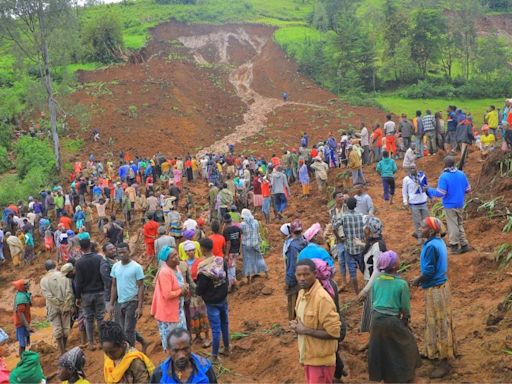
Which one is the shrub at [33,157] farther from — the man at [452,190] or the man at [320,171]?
the man at [452,190]

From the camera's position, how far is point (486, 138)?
1480cm

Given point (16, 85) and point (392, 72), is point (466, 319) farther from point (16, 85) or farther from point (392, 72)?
point (392, 72)

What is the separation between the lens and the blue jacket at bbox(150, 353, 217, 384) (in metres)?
3.91

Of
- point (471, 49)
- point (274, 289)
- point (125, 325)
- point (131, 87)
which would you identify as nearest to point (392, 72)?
point (471, 49)

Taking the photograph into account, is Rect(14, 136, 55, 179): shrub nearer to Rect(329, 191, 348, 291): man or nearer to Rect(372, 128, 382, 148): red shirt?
Rect(372, 128, 382, 148): red shirt

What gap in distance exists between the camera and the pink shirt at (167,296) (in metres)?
6.28

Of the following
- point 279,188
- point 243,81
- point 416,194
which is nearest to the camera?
point 416,194

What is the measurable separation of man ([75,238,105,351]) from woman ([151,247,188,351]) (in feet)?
5.91

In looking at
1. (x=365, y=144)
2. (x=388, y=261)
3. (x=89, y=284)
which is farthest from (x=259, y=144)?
(x=388, y=261)

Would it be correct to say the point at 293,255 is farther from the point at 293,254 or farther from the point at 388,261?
the point at 388,261

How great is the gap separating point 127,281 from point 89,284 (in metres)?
1.20

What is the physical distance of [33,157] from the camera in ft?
89.3

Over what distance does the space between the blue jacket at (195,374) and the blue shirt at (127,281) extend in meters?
3.11

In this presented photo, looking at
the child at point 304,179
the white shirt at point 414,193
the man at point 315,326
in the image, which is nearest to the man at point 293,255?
the man at point 315,326
